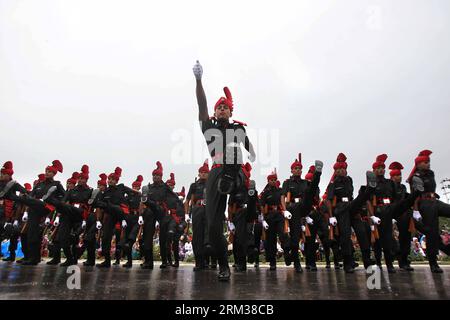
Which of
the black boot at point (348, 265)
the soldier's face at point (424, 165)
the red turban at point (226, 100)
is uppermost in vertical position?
the red turban at point (226, 100)

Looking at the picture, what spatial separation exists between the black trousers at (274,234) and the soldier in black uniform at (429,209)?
2701 mm

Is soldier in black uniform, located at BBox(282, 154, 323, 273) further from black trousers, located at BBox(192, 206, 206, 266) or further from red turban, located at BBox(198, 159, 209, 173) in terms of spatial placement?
red turban, located at BBox(198, 159, 209, 173)

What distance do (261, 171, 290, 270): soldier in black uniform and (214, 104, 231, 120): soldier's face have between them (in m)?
3.51

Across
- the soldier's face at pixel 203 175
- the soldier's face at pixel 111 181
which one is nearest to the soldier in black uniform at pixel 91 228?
the soldier's face at pixel 111 181

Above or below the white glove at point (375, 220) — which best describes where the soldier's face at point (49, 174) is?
above

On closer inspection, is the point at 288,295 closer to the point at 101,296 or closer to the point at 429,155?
the point at 101,296

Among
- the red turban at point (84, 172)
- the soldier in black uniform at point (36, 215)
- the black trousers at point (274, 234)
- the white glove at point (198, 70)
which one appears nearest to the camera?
the white glove at point (198, 70)

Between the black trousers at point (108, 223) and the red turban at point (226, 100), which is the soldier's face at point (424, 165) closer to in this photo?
the red turban at point (226, 100)

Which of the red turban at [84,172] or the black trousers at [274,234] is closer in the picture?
the black trousers at [274,234]

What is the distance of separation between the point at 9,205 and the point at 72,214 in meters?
3.05

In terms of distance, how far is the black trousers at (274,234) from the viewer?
25.7 feet

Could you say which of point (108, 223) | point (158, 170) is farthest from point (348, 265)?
point (108, 223)

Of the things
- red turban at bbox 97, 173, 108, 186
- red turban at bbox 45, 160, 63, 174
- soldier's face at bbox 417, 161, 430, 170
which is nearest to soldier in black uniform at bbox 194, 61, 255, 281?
soldier's face at bbox 417, 161, 430, 170
